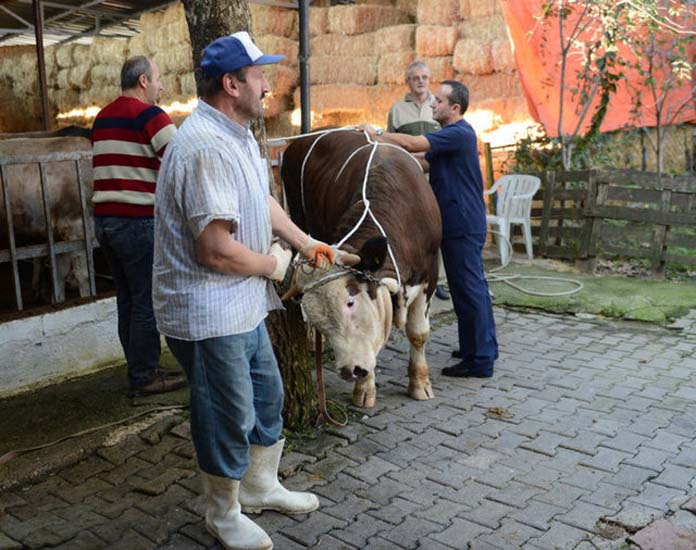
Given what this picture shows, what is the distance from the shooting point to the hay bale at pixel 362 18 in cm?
1116

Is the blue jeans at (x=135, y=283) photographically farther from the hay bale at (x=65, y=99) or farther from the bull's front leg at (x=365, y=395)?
the hay bale at (x=65, y=99)

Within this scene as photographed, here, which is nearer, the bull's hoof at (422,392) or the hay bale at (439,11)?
the bull's hoof at (422,392)

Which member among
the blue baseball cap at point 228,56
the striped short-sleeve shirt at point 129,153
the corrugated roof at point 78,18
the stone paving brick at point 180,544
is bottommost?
the stone paving brick at point 180,544

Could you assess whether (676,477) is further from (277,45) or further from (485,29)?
(277,45)

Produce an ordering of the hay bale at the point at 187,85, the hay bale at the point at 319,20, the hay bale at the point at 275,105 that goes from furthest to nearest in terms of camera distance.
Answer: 1. the hay bale at the point at 187,85
2. the hay bale at the point at 319,20
3. the hay bale at the point at 275,105

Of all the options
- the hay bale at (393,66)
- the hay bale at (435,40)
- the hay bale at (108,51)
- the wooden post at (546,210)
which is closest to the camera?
the wooden post at (546,210)

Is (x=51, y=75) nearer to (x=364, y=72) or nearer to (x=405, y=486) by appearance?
(x=364, y=72)

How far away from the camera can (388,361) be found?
5.79 metres

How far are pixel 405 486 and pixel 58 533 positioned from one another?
169cm

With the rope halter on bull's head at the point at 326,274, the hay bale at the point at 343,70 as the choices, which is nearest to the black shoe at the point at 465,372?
the rope halter on bull's head at the point at 326,274

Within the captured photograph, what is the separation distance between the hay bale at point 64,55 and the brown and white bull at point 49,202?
9.96 m

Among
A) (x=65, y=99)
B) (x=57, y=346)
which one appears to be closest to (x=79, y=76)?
(x=65, y=99)

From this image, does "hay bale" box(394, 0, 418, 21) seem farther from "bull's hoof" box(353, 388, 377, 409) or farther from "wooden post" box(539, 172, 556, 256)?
"bull's hoof" box(353, 388, 377, 409)

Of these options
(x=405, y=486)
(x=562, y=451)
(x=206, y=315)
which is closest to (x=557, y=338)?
(x=562, y=451)
